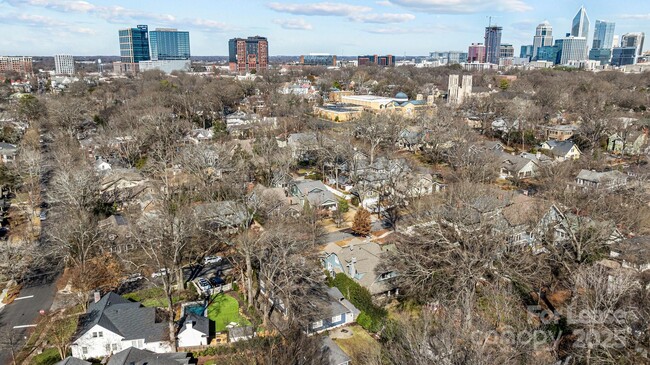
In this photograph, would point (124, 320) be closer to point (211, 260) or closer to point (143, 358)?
point (143, 358)

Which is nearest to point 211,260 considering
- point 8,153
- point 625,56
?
point 8,153

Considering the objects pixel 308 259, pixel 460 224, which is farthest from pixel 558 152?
pixel 308 259

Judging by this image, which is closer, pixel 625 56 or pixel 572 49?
pixel 625 56

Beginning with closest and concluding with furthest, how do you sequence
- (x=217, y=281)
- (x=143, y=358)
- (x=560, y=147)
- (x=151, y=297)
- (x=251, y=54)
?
(x=143, y=358)
(x=151, y=297)
(x=217, y=281)
(x=560, y=147)
(x=251, y=54)

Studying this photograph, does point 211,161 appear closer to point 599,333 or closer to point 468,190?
point 468,190

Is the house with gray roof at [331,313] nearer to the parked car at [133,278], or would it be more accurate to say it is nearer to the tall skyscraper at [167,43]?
the parked car at [133,278]

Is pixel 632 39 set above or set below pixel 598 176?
above

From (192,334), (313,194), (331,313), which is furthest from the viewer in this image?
(313,194)
